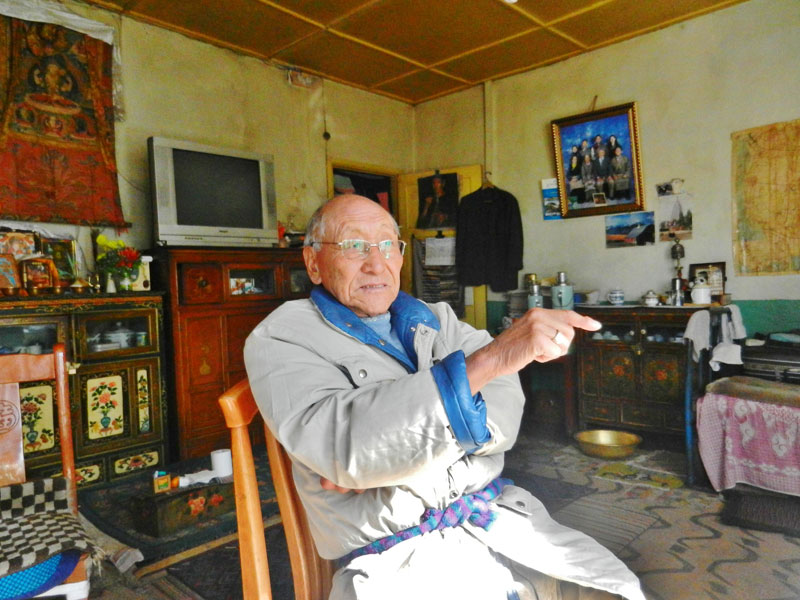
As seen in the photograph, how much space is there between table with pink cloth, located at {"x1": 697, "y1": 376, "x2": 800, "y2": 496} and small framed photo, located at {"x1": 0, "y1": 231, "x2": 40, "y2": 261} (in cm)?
400

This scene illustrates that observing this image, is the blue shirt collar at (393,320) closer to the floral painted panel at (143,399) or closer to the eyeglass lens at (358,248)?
the eyeglass lens at (358,248)

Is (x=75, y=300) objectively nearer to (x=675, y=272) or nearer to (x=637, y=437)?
(x=637, y=437)

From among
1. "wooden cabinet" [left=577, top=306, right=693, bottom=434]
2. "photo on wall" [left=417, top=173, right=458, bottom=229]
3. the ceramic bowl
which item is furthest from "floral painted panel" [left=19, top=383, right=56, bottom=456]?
"photo on wall" [left=417, top=173, right=458, bottom=229]

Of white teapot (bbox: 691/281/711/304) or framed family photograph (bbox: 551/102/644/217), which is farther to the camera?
framed family photograph (bbox: 551/102/644/217)

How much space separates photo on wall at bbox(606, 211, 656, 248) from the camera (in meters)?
4.23

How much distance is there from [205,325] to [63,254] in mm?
972

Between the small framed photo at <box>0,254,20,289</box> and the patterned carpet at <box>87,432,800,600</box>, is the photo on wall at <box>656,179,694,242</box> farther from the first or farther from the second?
the small framed photo at <box>0,254,20,289</box>

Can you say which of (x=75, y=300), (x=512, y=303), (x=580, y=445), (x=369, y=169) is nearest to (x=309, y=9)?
(x=369, y=169)

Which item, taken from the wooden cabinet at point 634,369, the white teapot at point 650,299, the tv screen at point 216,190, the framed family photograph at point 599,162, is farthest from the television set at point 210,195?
the white teapot at point 650,299

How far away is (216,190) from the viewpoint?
396 cm

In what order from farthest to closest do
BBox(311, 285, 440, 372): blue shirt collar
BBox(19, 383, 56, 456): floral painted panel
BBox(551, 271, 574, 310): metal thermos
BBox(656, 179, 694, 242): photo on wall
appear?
BBox(551, 271, 574, 310): metal thermos
BBox(656, 179, 694, 242): photo on wall
BBox(19, 383, 56, 456): floral painted panel
BBox(311, 285, 440, 372): blue shirt collar

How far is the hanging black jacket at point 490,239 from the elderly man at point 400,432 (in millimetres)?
3658

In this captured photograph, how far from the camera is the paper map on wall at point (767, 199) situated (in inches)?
140

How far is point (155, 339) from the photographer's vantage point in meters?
3.54
